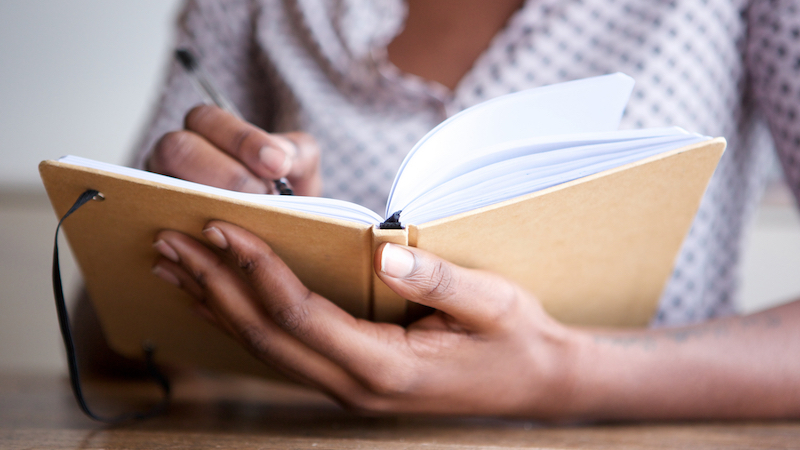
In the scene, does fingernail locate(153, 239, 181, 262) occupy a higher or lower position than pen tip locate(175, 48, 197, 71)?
lower

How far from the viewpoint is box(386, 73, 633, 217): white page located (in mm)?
358

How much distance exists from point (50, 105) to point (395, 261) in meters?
2.26

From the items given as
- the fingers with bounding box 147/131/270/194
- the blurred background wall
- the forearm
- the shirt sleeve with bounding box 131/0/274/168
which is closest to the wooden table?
the forearm

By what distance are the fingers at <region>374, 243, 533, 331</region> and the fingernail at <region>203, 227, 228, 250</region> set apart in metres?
0.12

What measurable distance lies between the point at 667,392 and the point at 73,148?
7.57 ft

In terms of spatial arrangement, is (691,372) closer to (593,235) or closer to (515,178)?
(593,235)

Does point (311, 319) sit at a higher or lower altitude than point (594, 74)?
lower

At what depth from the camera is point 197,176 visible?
1.65 ft

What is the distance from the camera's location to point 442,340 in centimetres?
40

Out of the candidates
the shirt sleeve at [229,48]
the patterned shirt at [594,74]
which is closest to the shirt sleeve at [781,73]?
the patterned shirt at [594,74]

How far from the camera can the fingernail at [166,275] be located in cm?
44

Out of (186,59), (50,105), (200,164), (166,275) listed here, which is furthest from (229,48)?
(50,105)

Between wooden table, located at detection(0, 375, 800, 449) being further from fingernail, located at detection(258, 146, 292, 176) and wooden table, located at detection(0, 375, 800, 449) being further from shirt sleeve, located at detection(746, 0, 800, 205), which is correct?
shirt sleeve, located at detection(746, 0, 800, 205)

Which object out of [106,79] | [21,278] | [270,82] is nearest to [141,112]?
[106,79]
